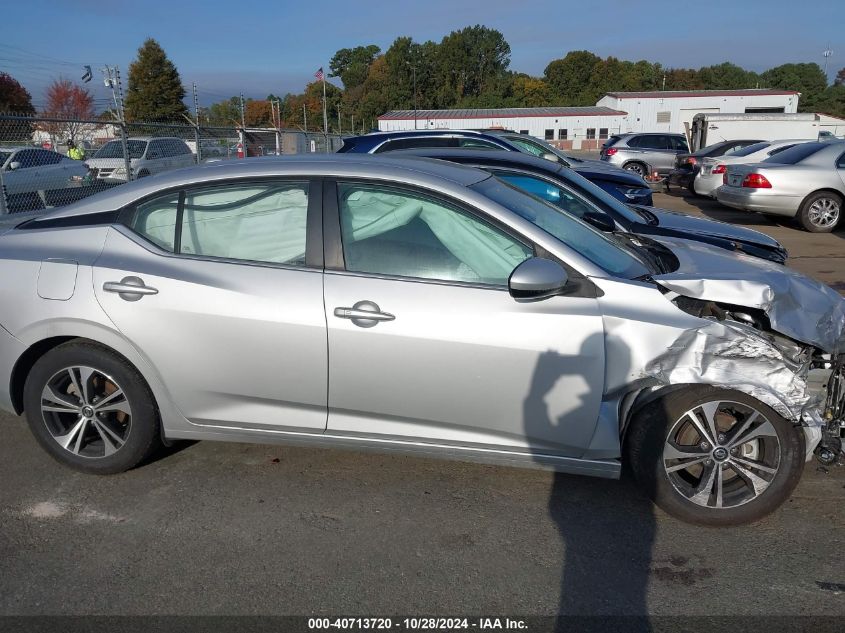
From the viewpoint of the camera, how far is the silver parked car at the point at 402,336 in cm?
314

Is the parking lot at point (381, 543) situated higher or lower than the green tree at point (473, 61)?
lower

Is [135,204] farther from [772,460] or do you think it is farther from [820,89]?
[820,89]

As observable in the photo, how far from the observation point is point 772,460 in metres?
3.17

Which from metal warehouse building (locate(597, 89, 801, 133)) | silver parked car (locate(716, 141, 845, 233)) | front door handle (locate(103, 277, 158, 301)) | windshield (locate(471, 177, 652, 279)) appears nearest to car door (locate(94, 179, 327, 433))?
front door handle (locate(103, 277, 158, 301))

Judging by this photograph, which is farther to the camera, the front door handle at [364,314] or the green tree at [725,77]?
the green tree at [725,77]

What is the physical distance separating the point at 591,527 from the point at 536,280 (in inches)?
47.3

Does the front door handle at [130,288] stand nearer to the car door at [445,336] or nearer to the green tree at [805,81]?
the car door at [445,336]

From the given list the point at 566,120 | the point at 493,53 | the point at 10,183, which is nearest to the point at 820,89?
the point at 493,53

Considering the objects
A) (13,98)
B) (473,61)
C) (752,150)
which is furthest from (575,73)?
(752,150)

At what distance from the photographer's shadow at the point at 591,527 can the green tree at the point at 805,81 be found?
10710 cm

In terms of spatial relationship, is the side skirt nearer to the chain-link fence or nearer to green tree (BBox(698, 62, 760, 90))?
the chain-link fence

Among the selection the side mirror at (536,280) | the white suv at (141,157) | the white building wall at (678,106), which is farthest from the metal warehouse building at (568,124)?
the side mirror at (536,280)

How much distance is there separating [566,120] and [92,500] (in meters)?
60.7

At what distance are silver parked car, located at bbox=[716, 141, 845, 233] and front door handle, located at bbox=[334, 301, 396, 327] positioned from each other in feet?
36.4
